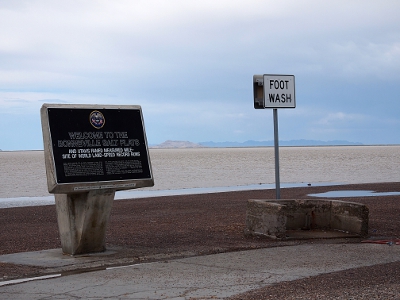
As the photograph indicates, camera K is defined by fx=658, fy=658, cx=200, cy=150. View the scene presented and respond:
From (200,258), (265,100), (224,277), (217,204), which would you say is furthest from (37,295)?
(217,204)

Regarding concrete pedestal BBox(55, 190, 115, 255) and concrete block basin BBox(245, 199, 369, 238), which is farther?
concrete block basin BBox(245, 199, 369, 238)

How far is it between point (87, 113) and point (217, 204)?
1094 cm

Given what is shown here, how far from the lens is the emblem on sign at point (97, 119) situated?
10.2 m

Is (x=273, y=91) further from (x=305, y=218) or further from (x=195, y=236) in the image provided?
(x=195, y=236)

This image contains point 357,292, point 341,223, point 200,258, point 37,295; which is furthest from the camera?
point 341,223

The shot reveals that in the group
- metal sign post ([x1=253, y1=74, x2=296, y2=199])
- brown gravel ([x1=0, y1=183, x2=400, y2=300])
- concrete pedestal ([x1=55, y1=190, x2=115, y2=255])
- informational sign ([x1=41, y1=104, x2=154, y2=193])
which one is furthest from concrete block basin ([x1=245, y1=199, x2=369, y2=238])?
concrete pedestal ([x1=55, y1=190, x2=115, y2=255])

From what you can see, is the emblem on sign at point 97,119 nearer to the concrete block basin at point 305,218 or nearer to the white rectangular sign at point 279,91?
the concrete block basin at point 305,218

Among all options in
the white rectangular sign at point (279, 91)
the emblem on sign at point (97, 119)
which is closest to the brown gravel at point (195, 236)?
the emblem on sign at point (97, 119)

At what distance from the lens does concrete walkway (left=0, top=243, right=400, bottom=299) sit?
24.0 feet

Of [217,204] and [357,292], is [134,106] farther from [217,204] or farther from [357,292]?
[217,204]

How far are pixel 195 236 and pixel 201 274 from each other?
404 cm

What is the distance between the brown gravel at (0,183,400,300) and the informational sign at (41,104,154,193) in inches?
48.0

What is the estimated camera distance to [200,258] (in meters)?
9.63

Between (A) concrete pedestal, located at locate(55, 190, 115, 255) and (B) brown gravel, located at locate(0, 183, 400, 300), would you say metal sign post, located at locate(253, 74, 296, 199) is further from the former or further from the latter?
(A) concrete pedestal, located at locate(55, 190, 115, 255)
